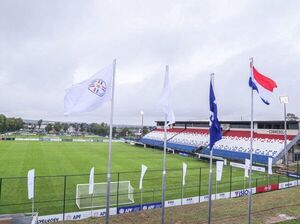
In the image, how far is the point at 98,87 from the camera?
30.9ft

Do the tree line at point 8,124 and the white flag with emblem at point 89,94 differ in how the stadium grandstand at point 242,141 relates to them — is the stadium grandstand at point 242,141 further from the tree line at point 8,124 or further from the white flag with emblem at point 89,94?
the tree line at point 8,124

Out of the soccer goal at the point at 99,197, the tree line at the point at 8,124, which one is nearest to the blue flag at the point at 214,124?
the soccer goal at the point at 99,197

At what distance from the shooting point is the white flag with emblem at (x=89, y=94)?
362 inches

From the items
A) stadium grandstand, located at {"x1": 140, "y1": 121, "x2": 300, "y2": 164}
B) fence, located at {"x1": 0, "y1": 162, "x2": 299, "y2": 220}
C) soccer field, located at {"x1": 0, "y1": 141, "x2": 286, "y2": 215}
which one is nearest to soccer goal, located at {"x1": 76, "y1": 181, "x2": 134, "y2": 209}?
fence, located at {"x1": 0, "y1": 162, "x2": 299, "y2": 220}

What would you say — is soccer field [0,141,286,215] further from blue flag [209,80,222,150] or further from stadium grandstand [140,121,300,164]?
blue flag [209,80,222,150]

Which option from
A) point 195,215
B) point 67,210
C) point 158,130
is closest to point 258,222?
point 195,215

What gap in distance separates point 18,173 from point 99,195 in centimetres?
1434

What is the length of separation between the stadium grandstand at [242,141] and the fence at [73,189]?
9.57 meters

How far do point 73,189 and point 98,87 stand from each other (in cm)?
1721

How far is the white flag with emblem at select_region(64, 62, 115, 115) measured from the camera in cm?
919

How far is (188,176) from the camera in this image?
32219mm

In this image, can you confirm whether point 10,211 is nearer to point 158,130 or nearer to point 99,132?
point 158,130

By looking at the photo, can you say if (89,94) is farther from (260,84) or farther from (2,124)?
(2,124)

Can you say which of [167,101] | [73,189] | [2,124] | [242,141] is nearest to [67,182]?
[73,189]
